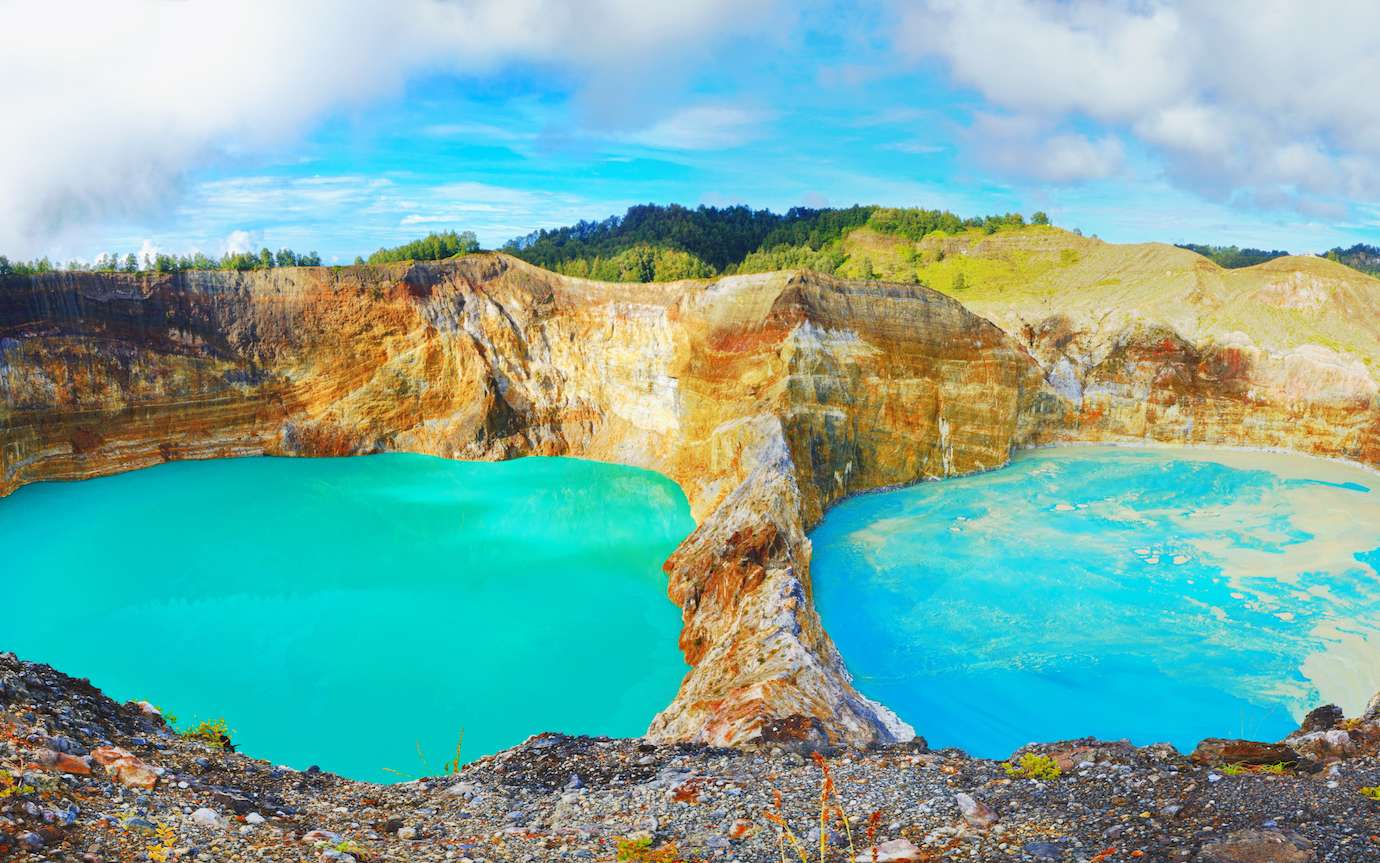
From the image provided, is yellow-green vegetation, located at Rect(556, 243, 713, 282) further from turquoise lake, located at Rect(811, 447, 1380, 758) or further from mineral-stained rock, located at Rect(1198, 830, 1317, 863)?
mineral-stained rock, located at Rect(1198, 830, 1317, 863)

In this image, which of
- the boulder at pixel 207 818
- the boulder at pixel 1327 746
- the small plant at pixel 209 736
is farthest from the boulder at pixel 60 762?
the boulder at pixel 1327 746

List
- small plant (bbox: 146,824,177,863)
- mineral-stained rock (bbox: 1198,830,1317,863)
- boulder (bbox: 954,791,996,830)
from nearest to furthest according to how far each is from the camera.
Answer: small plant (bbox: 146,824,177,863) → mineral-stained rock (bbox: 1198,830,1317,863) → boulder (bbox: 954,791,996,830)

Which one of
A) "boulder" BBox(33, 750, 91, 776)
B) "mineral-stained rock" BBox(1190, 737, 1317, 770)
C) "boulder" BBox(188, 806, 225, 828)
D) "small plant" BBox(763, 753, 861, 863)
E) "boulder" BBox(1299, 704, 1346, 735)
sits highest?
"boulder" BBox(33, 750, 91, 776)

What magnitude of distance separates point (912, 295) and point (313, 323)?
24.3m

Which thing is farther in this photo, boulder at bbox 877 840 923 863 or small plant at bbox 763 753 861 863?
small plant at bbox 763 753 861 863

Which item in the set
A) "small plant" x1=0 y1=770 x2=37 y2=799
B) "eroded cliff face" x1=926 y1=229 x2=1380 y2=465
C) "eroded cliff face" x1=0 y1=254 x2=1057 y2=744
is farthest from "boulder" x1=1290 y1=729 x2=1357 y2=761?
"eroded cliff face" x1=926 y1=229 x2=1380 y2=465

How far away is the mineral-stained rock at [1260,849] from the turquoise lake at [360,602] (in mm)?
10515

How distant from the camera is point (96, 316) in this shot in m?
31.5

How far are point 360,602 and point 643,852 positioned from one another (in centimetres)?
1590

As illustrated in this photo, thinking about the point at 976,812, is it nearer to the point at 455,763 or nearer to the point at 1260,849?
the point at 1260,849

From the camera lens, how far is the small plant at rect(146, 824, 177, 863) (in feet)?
17.3

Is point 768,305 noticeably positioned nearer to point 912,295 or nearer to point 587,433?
point 912,295

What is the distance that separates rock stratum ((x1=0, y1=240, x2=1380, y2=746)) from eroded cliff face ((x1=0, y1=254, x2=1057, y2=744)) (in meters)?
0.08

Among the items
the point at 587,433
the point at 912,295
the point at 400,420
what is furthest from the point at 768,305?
the point at 400,420
